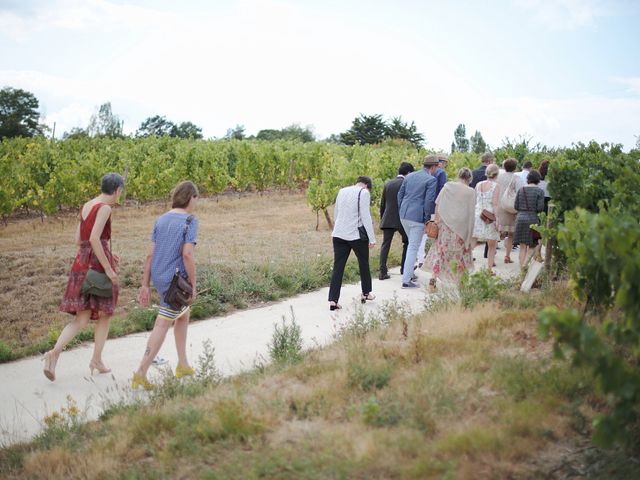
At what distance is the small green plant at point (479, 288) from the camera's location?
7309 millimetres

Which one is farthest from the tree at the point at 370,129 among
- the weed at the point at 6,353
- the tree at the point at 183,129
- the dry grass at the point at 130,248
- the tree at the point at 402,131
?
the weed at the point at 6,353

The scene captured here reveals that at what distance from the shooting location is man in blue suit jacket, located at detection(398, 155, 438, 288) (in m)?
9.79

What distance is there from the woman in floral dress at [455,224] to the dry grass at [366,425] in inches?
A: 135

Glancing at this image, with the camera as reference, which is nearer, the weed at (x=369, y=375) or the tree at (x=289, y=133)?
the weed at (x=369, y=375)

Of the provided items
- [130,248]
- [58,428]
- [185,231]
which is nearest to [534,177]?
[185,231]

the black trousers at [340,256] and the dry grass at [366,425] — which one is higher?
the black trousers at [340,256]

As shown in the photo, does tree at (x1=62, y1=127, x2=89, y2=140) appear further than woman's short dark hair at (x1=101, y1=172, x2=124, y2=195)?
Yes

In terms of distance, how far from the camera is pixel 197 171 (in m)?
23.6

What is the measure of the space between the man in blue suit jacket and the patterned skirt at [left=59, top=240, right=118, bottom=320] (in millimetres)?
5035

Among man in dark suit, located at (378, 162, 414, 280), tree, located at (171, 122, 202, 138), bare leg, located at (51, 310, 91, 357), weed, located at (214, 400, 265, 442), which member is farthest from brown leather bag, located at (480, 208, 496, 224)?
tree, located at (171, 122, 202, 138)

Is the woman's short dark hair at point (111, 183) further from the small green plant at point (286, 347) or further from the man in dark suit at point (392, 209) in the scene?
the man in dark suit at point (392, 209)

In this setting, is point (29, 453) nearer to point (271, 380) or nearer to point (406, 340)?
point (271, 380)

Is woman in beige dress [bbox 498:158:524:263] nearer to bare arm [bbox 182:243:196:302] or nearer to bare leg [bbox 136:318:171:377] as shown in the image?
bare arm [bbox 182:243:196:302]

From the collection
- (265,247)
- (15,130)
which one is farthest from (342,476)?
(15,130)
